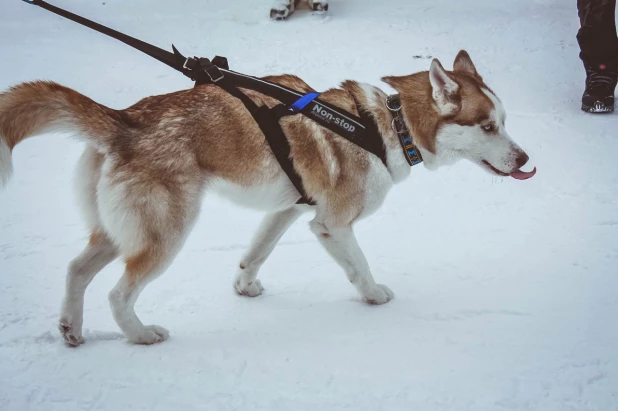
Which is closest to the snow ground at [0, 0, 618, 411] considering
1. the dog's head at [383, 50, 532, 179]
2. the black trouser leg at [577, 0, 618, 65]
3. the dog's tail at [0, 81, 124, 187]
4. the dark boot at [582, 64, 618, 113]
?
the dark boot at [582, 64, 618, 113]

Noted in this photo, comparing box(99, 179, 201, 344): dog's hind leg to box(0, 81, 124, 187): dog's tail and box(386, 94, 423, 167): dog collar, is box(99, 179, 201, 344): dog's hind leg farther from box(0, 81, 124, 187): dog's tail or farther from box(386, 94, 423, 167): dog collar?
box(386, 94, 423, 167): dog collar

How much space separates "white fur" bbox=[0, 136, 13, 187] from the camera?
2672mm

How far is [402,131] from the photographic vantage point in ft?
11.3

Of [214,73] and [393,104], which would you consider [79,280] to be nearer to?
[214,73]

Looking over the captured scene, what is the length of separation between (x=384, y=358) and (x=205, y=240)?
6.59 ft

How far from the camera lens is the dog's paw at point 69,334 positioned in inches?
122

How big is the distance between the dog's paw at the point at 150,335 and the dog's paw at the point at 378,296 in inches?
48.3

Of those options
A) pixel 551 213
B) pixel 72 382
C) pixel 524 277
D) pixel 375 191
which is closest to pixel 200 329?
pixel 72 382

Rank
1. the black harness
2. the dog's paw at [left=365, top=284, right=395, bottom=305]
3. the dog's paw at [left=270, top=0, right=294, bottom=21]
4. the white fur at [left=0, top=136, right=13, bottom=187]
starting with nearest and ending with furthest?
the white fur at [left=0, top=136, right=13, bottom=187] < the black harness < the dog's paw at [left=365, top=284, right=395, bottom=305] < the dog's paw at [left=270, top=0, right=294, bottom=21]

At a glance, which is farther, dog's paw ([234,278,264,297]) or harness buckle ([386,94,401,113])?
dog's paw ([234,278,264,297])

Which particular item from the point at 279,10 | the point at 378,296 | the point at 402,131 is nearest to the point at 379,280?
the point at 378,296

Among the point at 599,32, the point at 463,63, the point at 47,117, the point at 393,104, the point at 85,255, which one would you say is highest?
the point at 47,117

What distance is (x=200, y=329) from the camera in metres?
3.38

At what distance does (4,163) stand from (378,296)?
218cm
